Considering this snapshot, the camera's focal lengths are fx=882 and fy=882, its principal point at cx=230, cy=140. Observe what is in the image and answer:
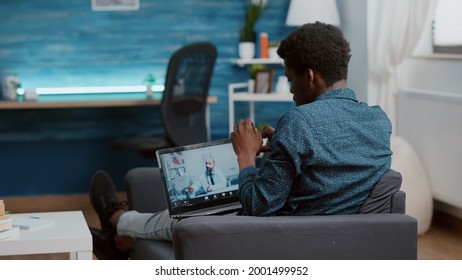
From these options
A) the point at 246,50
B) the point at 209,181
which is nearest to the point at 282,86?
the point at 246,50

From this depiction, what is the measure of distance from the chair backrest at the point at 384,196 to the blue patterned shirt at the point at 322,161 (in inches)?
0.7

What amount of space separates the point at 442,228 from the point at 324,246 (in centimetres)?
262

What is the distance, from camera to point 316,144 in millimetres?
2355

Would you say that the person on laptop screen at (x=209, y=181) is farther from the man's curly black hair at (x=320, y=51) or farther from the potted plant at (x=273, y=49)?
the potted plant at (x=273, y=49)

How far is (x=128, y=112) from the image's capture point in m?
5.73

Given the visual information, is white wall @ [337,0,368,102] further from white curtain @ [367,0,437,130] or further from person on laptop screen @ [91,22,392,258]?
person on laptop screen @ [91,22,392,258]

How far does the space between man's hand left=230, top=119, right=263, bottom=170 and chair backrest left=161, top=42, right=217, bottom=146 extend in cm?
241

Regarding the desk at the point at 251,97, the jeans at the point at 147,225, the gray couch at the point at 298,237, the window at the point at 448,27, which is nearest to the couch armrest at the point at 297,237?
the gray couch at the point at 298,237

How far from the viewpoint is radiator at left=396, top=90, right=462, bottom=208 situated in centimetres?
442

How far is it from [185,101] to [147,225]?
7.10ft

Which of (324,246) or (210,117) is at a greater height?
(324,246)

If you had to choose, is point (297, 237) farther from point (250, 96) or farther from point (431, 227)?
point (250, 96)
